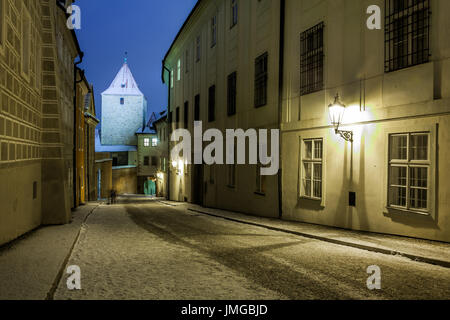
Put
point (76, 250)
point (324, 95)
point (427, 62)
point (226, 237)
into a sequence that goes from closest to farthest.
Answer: point (76, 250) < point (427, 62) < point (226, 237) < point (324, 95)

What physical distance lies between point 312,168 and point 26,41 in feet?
29.0

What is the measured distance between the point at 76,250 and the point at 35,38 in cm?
615

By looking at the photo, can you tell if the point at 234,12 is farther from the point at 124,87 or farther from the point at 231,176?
→ the point at 124,87

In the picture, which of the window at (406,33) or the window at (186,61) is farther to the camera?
the window at (186,61)

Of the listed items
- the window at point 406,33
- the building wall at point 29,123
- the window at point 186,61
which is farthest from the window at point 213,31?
the window at point 406,33

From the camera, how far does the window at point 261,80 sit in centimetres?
1628

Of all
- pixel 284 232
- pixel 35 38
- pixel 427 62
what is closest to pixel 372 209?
pixel 284 232

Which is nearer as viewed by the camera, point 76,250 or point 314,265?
point 314,265

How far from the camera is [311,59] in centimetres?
1312

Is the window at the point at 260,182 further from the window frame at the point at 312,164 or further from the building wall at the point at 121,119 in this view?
the building wall at the point at 121,119

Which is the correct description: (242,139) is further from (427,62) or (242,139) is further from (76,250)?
(76,250)

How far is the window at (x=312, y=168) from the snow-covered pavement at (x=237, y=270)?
124 inches

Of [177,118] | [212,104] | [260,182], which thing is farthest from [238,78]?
[177,118]
